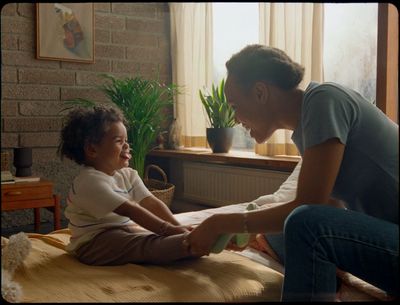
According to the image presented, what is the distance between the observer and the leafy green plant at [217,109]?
1745mm

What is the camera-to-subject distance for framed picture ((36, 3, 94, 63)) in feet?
2.58

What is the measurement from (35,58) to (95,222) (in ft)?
2.14

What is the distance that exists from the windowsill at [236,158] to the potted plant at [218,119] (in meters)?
0.04

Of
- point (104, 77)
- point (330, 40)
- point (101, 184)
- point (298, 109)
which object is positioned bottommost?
point (101, 184)

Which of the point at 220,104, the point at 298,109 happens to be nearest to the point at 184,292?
the point at 298,109

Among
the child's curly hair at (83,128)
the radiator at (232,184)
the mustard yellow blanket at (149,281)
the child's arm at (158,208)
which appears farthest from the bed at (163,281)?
the radiator at (232,184)

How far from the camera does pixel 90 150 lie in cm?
82

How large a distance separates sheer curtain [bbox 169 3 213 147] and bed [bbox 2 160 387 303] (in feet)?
2.35

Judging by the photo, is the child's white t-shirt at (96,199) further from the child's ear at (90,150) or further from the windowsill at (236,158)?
the windowsill at (236,158)

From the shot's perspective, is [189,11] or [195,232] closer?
Result: [195,232]

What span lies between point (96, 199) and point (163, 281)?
7.7 inches

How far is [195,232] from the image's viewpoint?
2.36ft

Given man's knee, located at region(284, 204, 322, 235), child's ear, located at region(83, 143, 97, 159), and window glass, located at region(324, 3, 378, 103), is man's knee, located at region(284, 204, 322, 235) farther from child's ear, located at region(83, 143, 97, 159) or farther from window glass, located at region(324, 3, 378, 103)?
window glass, located at region(324, 3, 378, 103)

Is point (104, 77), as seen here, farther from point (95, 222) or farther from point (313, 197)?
point (313, 197)
